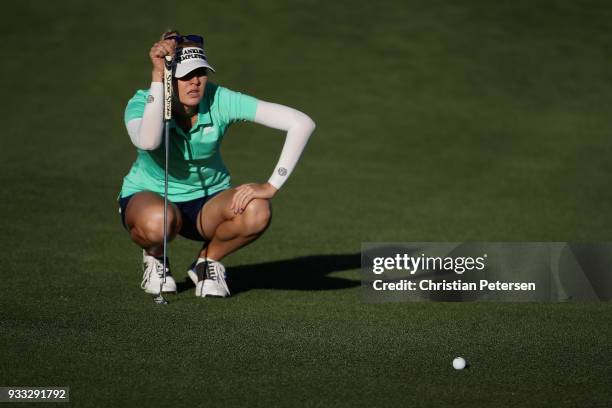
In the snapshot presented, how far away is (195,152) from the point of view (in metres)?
7.08

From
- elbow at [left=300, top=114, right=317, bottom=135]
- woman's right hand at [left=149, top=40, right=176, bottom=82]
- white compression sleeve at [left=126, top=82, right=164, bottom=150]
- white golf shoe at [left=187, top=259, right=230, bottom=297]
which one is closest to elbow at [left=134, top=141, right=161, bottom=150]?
white compression sleeve at [left=126, top=82, right=164, bottom=150]

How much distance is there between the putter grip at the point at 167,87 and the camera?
6.53 meters

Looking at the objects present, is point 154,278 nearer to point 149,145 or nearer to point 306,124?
point 149,145

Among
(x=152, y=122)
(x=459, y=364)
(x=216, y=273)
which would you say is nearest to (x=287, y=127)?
(x=152, y=122)

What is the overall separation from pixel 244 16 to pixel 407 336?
19368 mm

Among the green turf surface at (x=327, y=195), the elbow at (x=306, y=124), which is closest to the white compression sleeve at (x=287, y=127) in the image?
the elbow at (x=306, y=124)

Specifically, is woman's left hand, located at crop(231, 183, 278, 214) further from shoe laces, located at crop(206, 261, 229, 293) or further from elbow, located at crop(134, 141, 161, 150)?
elbow, located at crop(134, 141, 161, 150)

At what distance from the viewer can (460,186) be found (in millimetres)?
14594

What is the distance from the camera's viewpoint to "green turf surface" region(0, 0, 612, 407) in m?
5.10

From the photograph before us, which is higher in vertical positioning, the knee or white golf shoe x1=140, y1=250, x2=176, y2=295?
the knee

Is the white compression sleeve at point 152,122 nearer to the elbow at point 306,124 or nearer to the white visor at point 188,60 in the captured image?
the white visor at point 188,60

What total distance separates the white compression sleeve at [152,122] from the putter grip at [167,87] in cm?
6

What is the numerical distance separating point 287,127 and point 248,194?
1.73ft

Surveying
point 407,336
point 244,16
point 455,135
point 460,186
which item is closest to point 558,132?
point 455,135
